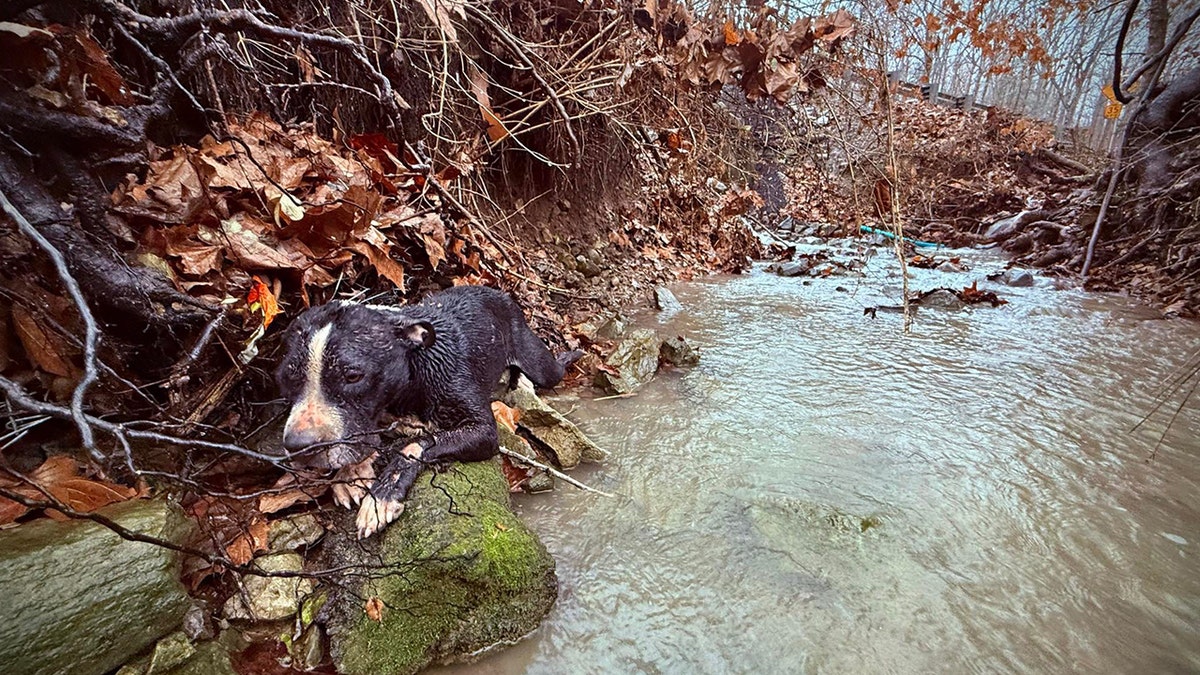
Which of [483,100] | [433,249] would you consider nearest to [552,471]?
Result: [433,249]

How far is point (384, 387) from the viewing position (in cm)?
261

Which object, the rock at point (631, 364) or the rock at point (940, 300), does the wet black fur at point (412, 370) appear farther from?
the rock at point (940, 300)

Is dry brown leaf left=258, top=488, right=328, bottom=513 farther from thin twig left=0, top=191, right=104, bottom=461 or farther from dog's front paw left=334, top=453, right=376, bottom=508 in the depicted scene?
thin twig left=0, top=191, right=104, bottom=461

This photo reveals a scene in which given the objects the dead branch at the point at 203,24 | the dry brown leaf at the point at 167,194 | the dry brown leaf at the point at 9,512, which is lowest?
the dry brown leaf at the point at 9,512

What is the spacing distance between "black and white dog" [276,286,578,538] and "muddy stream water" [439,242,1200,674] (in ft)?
2.19

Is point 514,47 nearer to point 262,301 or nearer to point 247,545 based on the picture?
point 262,301

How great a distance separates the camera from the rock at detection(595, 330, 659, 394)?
14.0ft

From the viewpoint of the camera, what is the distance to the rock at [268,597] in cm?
193

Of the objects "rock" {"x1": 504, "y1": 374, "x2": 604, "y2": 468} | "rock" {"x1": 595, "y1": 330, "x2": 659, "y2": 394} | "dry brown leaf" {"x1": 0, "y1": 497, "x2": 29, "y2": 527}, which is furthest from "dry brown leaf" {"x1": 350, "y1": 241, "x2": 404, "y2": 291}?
"dry brown leaf" {"x1": 0, "y1": 497, "x2": 29, "y2": 527}

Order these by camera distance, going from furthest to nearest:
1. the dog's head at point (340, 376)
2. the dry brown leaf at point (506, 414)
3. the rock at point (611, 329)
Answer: the rock at point (611, 329) < the dry brown leaf at point (506, 414) < the dog's head at point (340, 376)

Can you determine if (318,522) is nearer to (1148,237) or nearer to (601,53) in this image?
(601,53)

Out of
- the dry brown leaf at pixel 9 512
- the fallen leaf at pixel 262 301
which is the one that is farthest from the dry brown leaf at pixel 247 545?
the fallen leaf at pixel 262 301

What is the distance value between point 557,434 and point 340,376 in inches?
52.7

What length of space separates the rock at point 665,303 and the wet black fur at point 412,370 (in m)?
3.38
